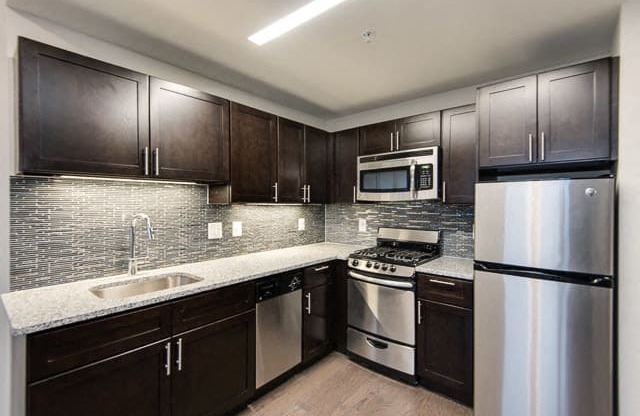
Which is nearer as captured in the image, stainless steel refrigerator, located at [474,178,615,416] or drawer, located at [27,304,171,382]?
drawer, located at [27,304,171,382]

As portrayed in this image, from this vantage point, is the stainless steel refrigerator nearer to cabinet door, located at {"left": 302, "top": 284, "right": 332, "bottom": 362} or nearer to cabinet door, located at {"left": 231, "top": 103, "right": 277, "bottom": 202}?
cabinet door, located at {"left": 302, "top": 284, "right": 332, "bottom": 362}

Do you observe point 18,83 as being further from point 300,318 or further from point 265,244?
point 300,318

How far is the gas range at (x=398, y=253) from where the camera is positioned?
2.44 metres

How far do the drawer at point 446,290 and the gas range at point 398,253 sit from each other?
0.41ft

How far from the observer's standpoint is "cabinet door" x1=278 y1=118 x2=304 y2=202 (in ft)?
9.02

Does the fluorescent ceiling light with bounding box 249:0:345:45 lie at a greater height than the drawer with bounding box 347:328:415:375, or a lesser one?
greater

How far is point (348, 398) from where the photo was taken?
2236mm

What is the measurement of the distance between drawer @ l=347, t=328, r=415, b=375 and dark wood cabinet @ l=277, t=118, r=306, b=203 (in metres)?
1.38

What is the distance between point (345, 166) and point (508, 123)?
157cm

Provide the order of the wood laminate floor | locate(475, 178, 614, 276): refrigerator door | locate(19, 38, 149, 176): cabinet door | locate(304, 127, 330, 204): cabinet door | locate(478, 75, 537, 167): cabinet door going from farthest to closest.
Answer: locate(304, 127, 330, 204): cabinet door → the wood laminate floor → locate(478, 75, 537, 167): cabinet door → locate(475, 178, 614, 276): refrigerator door → locate(19, 38, 149, 176): cabinet door

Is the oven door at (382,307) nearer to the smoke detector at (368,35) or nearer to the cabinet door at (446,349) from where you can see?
the cabinet door at (446,349)

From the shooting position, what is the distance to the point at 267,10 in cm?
163

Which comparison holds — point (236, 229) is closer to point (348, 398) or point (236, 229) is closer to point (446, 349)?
point (348, 398)

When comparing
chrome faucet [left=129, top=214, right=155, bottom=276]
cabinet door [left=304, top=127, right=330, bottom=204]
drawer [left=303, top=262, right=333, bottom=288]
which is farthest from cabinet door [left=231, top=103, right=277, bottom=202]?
drawer [left=303, top=262, right=333, bottom=288]
